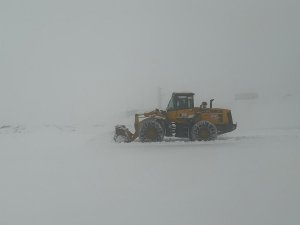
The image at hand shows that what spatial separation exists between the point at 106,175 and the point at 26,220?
2.60m

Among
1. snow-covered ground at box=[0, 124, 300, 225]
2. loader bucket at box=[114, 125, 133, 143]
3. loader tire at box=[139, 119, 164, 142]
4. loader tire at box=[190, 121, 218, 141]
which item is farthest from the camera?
loader bucket at box=[114, 125, 133, 143]

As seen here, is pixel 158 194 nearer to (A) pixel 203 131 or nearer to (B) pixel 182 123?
(A) pixel 203 131

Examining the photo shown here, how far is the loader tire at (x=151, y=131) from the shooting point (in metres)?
14.8

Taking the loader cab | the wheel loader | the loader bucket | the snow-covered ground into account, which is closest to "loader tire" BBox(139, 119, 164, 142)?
the wheel loader

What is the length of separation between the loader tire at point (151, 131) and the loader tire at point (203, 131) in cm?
167

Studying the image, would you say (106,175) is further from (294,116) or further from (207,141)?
(294,116)

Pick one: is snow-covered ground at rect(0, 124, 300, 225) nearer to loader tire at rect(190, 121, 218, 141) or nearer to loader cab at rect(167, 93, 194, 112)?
loader tire at rect(190, 121, 218, 141)

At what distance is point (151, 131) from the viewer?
14.8m

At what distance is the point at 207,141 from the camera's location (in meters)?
14.3

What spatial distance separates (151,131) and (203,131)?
2640mm

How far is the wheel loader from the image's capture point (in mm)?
14625

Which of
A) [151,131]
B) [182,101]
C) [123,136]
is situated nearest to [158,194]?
[151,131]

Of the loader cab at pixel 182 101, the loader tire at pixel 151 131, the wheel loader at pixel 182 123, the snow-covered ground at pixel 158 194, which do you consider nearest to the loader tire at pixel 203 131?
the wheel loader at pixel 182 123

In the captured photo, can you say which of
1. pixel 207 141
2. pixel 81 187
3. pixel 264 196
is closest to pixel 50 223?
pixel 81 187
